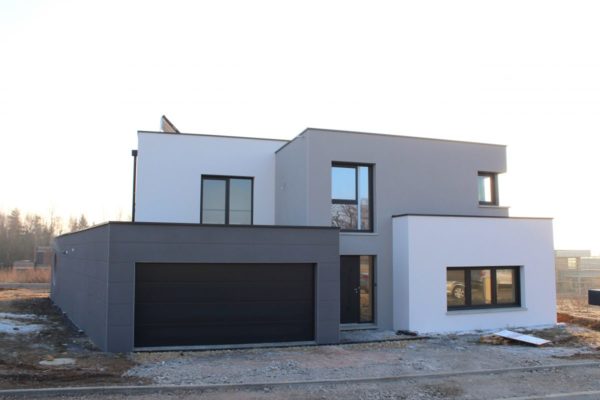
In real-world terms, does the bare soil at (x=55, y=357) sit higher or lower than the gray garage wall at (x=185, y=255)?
lower

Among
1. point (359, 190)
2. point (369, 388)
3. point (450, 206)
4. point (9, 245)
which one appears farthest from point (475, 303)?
point (9, 245)

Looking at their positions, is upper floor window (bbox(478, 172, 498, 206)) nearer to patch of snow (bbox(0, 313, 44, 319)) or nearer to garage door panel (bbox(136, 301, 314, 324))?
garage door panel (bbox(136, 301, 314, 324))

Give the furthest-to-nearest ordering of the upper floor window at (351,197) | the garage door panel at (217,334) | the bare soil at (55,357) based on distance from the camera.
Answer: the upper floor window at (351,197)
the garage door panel at (217,334)
the bare soil at (55,357)

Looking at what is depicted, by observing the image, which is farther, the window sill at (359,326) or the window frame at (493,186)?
the window frame at (493,186)

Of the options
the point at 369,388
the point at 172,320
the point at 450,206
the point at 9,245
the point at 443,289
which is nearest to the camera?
the point at 369,388

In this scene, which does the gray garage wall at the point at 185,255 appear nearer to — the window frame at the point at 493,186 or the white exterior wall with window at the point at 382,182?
the white exterior wall with window at the point at 382,182

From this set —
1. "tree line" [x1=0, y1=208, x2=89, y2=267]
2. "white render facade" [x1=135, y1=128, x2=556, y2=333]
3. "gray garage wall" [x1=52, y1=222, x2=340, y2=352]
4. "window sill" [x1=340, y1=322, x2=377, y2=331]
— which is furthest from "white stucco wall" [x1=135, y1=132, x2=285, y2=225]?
"tree line" [x1=0, y1=208, x2=89, y2=267]

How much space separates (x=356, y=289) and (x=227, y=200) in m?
5.26

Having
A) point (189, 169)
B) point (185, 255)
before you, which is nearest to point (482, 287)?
point (185, 255)

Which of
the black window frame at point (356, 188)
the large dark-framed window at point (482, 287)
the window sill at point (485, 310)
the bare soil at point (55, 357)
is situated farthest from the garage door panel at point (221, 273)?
the large dark-framed window at point (482, 287)

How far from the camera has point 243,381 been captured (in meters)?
7.96

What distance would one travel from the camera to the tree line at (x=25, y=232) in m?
58.0

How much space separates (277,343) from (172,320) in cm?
235

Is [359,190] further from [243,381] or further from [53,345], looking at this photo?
[53,345]
